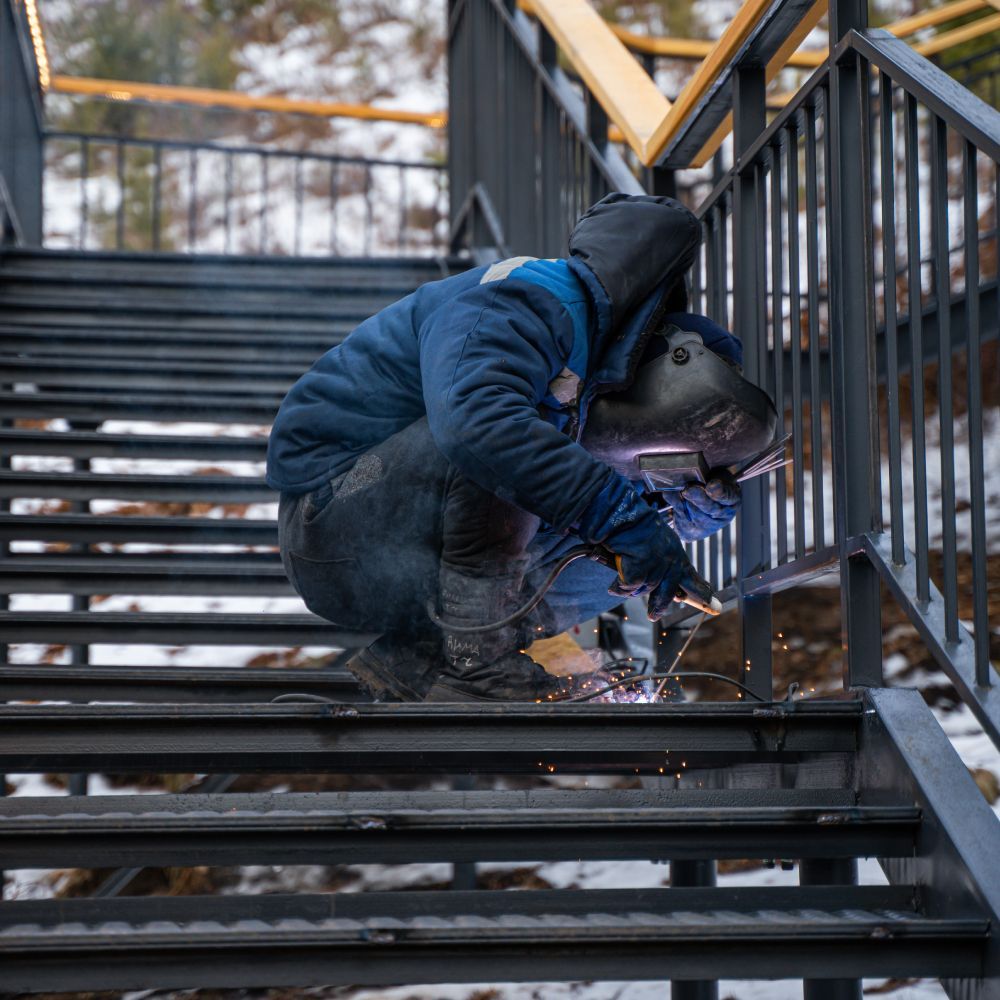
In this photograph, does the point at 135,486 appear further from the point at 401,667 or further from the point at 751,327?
the point at 751,327

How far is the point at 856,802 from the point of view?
2.08 metres

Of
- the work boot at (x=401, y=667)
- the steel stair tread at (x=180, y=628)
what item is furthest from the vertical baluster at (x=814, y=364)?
the steel stair tread at (x=180, y=628)

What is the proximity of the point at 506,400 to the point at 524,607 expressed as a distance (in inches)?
17.7

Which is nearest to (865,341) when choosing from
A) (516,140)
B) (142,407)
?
(142,407)

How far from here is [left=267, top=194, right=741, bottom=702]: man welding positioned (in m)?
2.30

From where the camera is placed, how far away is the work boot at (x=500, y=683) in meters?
2.49

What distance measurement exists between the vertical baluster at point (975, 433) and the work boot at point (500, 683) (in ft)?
2.96

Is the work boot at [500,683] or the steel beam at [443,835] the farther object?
the work boot at [500,683]

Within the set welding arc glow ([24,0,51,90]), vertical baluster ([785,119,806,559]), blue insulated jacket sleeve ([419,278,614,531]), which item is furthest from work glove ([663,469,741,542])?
welding arc glow ([24,0,51,90])

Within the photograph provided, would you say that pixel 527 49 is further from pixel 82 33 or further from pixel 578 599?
pixel 82 33

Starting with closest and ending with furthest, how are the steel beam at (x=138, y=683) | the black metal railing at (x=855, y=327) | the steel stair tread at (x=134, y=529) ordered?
the black metal railing at (x=855, y=327)
the steel beam at (x=138, y=683)
the steel stair tread at (x=134, y=529)

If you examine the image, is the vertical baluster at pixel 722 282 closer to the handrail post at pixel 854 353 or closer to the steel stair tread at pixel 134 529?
the handrail post at pixel 854 353

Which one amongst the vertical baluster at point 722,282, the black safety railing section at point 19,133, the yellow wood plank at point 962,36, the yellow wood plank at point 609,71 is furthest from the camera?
the yellow wood plank at point 962,36

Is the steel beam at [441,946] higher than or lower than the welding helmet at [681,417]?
lower
